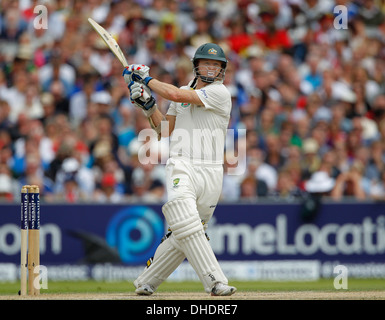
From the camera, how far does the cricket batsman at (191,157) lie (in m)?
8.17

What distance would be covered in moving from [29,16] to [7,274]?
5.73 metres

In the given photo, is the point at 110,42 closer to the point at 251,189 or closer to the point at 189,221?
the point at 189,221

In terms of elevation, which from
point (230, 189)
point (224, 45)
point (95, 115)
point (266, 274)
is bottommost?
point (266, 274)

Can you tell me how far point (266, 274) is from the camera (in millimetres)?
13570

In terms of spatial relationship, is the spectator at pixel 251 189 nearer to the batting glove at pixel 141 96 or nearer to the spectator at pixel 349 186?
the spectator at pixel 349 186

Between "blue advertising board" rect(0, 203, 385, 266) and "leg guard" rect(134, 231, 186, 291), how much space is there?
16.4 ft

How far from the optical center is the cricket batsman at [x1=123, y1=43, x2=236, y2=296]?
8.17 m

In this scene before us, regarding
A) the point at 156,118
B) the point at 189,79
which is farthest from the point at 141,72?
the point at 189,79

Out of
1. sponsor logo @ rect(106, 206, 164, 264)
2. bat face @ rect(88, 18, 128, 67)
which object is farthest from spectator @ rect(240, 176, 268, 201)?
bat face @ rect(88, 18, 128, 67)

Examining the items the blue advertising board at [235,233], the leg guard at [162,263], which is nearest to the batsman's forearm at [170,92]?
the leg guard at [162,263]

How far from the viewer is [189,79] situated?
52.4 ft

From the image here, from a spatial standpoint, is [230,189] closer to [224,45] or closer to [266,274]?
[266,274]

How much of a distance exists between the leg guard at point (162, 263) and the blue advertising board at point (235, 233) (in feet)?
16.4

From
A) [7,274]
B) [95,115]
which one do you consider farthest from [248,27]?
[7,274]
